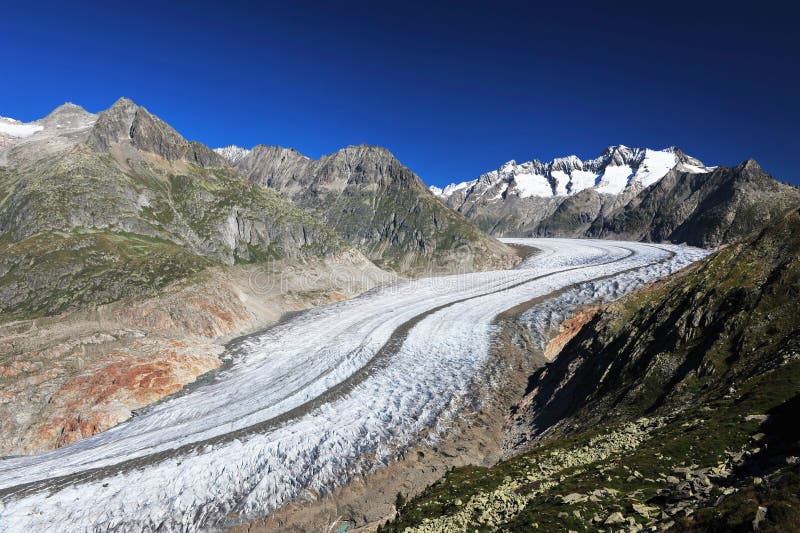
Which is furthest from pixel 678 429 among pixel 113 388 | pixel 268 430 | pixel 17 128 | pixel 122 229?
pixel 17 128

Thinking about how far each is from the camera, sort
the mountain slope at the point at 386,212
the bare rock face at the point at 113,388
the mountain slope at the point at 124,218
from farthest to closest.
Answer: the mountain slope at the point at 386,212
the mountain slope at the point at 124,218
the bare rock face at the point at 113,388

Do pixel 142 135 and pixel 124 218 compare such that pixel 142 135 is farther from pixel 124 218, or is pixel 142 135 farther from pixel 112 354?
pixel 112 354

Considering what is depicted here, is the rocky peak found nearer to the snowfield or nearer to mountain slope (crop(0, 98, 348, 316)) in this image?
mountain slope (crop(0, 98, 348, 316))

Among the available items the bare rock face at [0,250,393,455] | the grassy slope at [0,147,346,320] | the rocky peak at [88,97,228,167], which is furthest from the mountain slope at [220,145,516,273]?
the bare rock face at [0,250,393,455]

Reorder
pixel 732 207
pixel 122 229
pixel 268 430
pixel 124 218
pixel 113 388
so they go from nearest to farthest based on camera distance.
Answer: pixel 268 430
pixel 113 388
pixel 122 229
pixel 124 218
pixel 732 207

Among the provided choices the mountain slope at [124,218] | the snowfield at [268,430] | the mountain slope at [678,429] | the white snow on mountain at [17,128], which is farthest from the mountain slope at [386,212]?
the mountain slope at [678,429]

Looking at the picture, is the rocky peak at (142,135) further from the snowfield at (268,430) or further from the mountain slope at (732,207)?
the mountain slope at (732,207)
